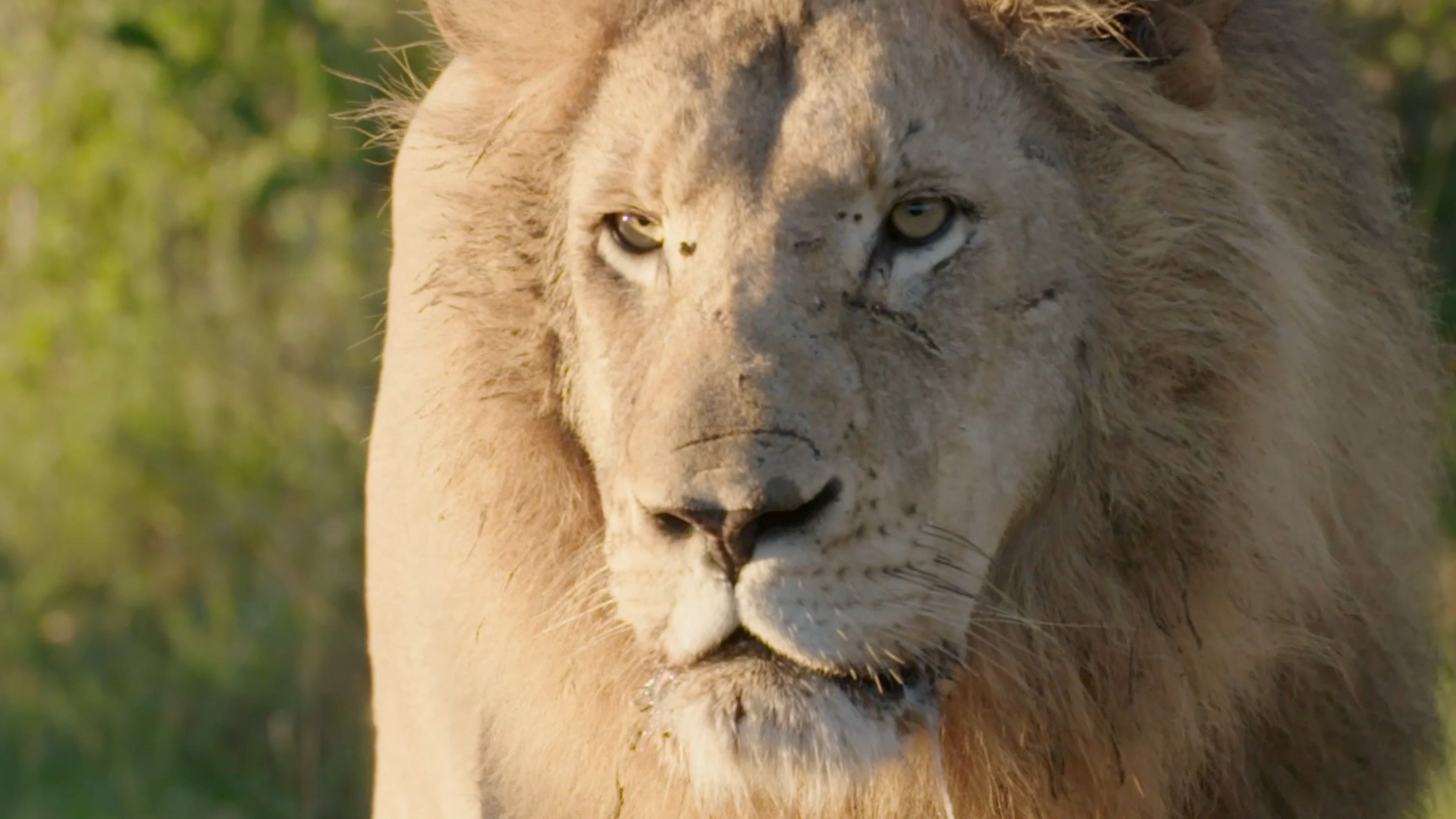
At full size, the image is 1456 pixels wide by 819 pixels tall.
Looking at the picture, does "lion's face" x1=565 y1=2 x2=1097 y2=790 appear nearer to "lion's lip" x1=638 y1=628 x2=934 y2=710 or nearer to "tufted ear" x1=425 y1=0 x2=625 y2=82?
"lion's lip" x1=638 y1=628 x2=934 y2=710

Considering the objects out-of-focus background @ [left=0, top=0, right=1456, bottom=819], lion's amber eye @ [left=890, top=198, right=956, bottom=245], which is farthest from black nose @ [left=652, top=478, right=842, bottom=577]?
out-of-focus background @ [left=0, top=0, right=1456, bottom=819]

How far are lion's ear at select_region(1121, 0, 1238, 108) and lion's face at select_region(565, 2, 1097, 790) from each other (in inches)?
7.4

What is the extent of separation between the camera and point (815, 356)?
2414 millimetres

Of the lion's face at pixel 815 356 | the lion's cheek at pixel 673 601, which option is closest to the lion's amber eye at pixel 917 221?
the lion's face at pixel 815 356

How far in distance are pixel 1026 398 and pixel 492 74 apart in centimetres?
94

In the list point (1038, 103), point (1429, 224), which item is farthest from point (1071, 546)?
point (1429, 224)

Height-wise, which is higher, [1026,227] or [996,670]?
[1026,227]

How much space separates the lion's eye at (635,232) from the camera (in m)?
→ 2.64

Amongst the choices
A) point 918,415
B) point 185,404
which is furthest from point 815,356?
point 185,404

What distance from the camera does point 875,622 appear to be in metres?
2.38

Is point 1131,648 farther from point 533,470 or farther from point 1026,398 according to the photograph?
point 533,470

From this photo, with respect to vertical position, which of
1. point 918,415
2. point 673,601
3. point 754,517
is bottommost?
point 673,601

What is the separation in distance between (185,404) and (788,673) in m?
3.79

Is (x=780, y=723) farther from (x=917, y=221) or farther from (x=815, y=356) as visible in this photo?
(x=917, y=221)
